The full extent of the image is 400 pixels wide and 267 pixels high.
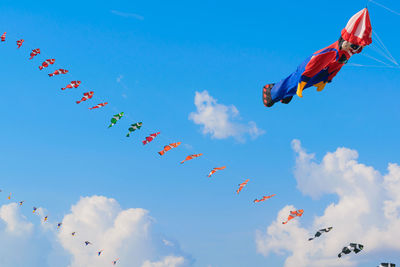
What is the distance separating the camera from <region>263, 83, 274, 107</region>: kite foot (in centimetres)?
5091

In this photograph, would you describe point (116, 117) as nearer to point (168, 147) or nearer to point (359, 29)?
point (168, 147)

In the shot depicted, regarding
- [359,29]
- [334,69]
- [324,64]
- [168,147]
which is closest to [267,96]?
[334,69]

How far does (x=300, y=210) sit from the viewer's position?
7038cm

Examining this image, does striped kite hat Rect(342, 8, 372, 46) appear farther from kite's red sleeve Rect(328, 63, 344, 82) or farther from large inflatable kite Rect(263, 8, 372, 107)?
kite's red sleeve Rect(328, 63, 344, 82)

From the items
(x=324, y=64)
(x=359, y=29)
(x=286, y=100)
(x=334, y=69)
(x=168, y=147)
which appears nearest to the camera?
(x=359, y=29)

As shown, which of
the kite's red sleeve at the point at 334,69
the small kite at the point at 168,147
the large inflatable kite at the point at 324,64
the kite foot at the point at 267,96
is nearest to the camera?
the large inflatable kite at the point at 324,64

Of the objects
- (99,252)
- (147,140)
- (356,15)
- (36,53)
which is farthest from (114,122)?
(99,252)

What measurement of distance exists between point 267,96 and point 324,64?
9.22 metres

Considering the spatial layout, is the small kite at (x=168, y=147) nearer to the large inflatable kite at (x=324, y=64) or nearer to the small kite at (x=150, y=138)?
the small kite at (x=150, y=138)

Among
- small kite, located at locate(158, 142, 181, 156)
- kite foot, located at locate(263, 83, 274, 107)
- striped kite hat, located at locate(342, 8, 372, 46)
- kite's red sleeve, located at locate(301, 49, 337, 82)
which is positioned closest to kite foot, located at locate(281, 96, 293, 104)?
kite foot, located at locate(263, 83, 274, 107)

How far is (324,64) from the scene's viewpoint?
143 ft

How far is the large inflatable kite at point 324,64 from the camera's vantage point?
1553 inches

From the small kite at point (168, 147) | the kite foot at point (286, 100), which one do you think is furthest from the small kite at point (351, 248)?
the small kite at point (168, 147)

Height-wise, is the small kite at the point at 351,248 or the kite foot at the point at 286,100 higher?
the kite foot at the point at 286,100
